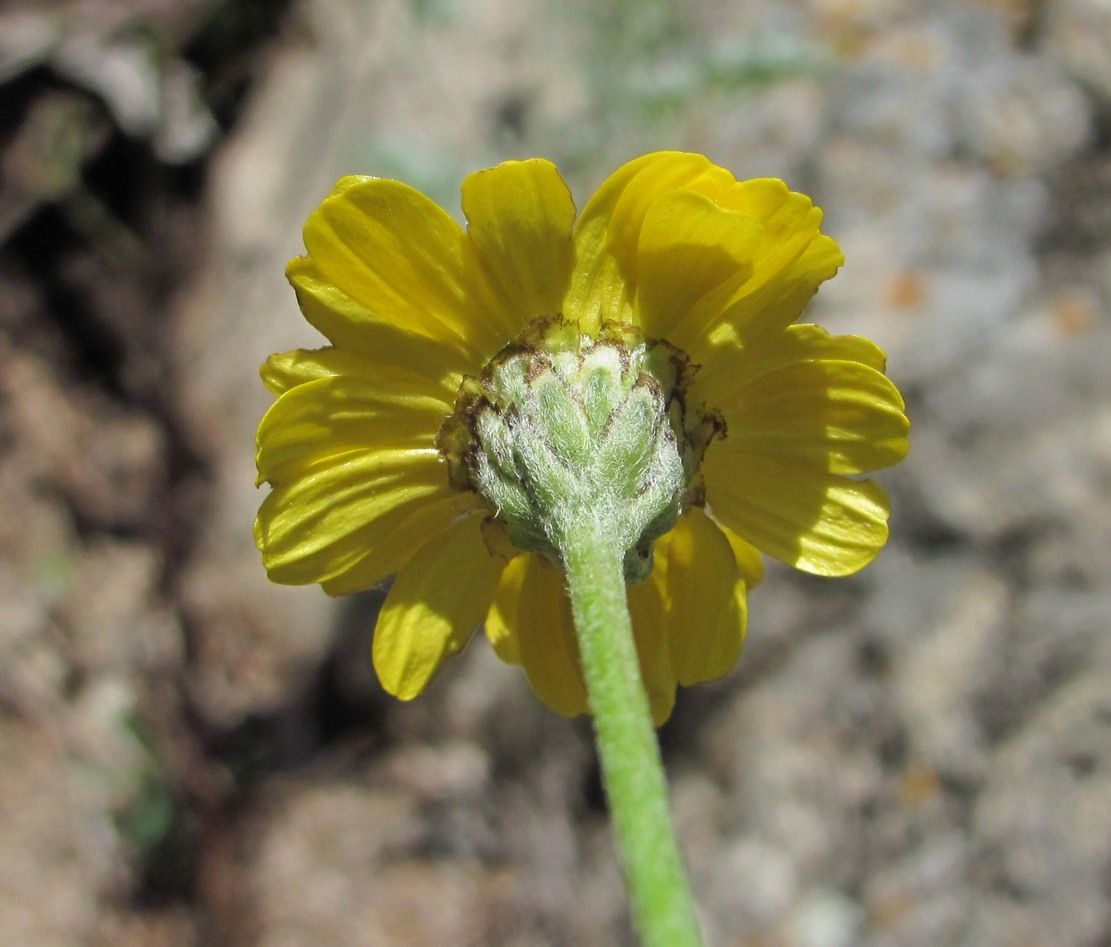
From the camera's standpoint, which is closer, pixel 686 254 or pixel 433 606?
pixel 686 254

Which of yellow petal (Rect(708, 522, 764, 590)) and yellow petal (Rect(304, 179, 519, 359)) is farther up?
yellow petal (Rect(304, 179, 519, 359))

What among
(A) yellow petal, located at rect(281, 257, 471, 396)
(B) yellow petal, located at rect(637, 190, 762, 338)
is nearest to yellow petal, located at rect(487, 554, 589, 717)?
(A) yellow petal, located at rect(281, 257, 471, 396)

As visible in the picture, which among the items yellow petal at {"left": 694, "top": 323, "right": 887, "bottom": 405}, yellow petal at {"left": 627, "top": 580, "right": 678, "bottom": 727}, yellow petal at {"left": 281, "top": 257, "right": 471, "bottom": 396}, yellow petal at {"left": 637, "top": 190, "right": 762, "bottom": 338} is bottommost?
yellow petal at {"left": 627, "top": 580, "right": 678, "bottom": 727}

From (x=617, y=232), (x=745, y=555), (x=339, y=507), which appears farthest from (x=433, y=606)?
(x=617, y=232)

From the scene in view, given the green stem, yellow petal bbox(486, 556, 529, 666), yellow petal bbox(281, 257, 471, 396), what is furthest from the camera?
yellow petal bbox(486, 556, 529, 666)

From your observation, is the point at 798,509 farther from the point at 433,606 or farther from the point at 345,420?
the point at 345,420

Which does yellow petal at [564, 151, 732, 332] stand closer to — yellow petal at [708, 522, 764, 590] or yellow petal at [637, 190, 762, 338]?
yellow petal at [637, 190, 762, 338]
